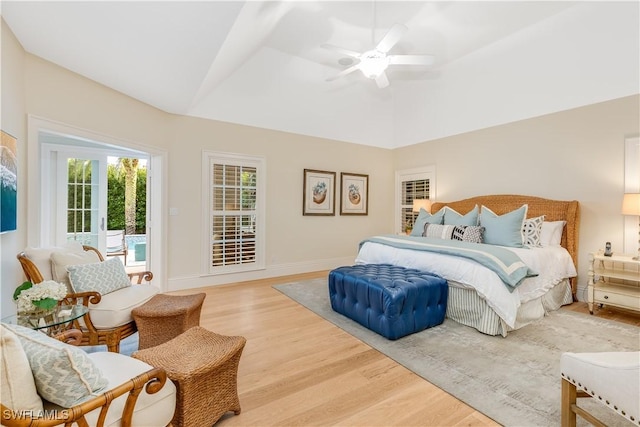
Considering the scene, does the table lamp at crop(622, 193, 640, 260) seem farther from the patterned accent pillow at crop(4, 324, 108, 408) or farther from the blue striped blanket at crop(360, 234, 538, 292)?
the patterned accent pillow at crop(4, 324, 108, 408)

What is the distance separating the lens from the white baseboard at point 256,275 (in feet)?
14.4

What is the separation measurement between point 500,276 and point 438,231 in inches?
64.0

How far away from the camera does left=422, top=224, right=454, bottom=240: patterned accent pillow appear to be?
13.7 ft

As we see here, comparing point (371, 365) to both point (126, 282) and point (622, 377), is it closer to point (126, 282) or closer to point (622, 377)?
point (622, 377)

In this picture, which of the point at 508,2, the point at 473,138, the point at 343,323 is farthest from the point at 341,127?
the point at 343,323

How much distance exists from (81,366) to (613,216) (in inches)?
206

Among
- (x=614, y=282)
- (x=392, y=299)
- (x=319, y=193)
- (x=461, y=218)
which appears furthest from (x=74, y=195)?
(x=614, y=282)

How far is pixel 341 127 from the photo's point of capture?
592 centimetres

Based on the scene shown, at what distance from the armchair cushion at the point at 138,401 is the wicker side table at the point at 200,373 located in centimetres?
8

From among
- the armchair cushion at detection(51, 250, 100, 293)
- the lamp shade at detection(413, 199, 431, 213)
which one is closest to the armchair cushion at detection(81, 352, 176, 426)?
the armchair cushion at detection(51, 250, 100, 293)

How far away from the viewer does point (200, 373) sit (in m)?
1.46

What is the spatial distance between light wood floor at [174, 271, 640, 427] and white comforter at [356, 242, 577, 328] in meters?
0.81

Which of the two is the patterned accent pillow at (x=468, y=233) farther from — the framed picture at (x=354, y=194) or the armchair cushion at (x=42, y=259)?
the armchair cushion at (x=42, y=259)

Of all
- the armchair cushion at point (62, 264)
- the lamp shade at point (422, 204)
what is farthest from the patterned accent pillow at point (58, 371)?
the lamp shade at point (422, 204)
